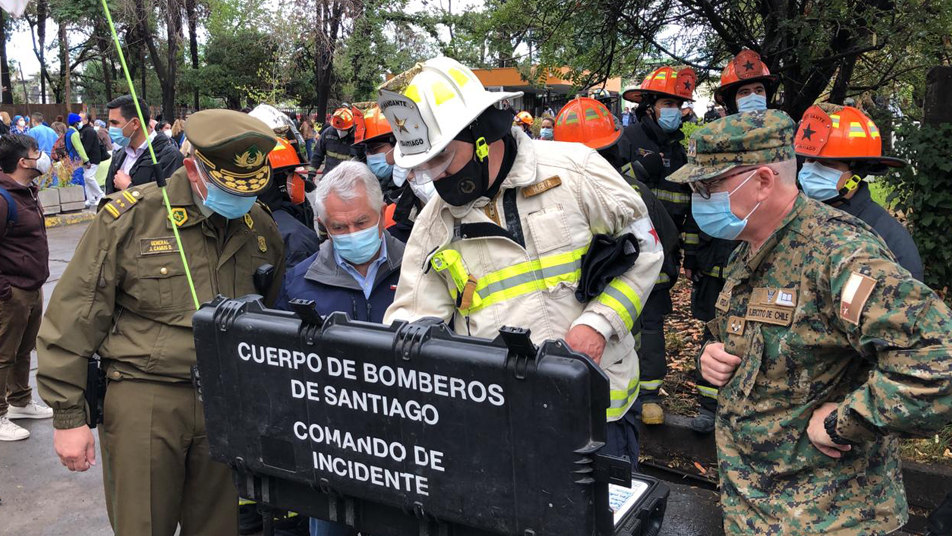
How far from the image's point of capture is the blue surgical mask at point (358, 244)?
10.5 ft

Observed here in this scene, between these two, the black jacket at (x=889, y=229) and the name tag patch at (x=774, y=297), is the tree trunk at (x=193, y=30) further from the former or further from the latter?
the name tag patch at (x=774, y=297)

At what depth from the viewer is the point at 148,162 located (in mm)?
6430

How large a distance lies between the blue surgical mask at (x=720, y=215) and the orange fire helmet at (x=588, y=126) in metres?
2.70

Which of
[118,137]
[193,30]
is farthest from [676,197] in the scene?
[193,30]

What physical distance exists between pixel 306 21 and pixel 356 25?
82.2 inches

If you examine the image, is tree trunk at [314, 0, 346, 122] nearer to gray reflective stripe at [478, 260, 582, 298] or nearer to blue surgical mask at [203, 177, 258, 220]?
blue surgical mask at [203, 177, 258, 220]

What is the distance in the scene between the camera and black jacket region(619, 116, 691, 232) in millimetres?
5723

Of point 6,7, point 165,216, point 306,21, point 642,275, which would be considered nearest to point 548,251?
point 642,275

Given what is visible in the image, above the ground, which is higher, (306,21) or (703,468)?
(306,21)

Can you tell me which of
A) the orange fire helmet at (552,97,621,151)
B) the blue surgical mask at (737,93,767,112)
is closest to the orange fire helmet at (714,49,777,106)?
the blue surgical mask at (737,93,767,112)

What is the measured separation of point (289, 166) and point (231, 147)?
2.18m

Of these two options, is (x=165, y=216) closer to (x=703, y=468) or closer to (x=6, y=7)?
(x=6, y=7)

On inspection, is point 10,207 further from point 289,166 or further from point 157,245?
point 157,245

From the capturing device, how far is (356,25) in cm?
2048
